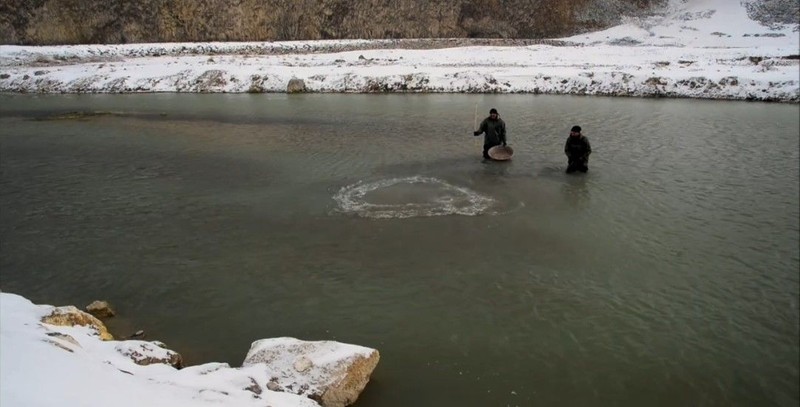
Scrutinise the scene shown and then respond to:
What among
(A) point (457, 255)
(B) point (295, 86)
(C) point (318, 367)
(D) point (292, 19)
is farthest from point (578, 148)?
(D) point (292, 19)

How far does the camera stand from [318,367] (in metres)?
5.88

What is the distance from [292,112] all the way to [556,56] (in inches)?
1014

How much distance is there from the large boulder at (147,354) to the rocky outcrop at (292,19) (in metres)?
62.4

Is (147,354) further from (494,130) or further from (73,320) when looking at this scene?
(494,130)

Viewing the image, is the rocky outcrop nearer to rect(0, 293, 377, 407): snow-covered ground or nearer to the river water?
the river water

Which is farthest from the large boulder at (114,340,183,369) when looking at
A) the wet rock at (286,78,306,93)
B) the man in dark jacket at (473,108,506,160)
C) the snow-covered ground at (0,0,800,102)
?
the wet rock at (286,78,306,93)

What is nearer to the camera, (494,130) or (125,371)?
(125,371)

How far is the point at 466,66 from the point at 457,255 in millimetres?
31667

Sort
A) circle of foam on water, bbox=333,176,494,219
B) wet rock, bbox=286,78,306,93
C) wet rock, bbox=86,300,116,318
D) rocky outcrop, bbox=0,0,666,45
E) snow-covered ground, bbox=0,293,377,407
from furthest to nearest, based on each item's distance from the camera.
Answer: rocky outcrop, bbox=0,0,666,45 < wet rock, bbox=286,78,306,93 < circle of foam on water, bbox=333,176,494,219 < wet rock, bbox=86,300,116,318 < snow-covered ground, bbox=0,293,377,407

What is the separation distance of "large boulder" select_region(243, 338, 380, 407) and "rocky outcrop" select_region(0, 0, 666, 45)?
62859mm

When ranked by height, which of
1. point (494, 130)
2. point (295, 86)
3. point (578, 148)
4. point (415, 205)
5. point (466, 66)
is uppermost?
point (466, 66)

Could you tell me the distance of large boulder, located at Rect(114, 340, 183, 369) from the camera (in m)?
5.98

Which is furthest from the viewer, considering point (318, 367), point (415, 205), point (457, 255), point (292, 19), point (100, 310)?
point (292, 19)

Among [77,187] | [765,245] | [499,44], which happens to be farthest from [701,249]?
[499,44]
